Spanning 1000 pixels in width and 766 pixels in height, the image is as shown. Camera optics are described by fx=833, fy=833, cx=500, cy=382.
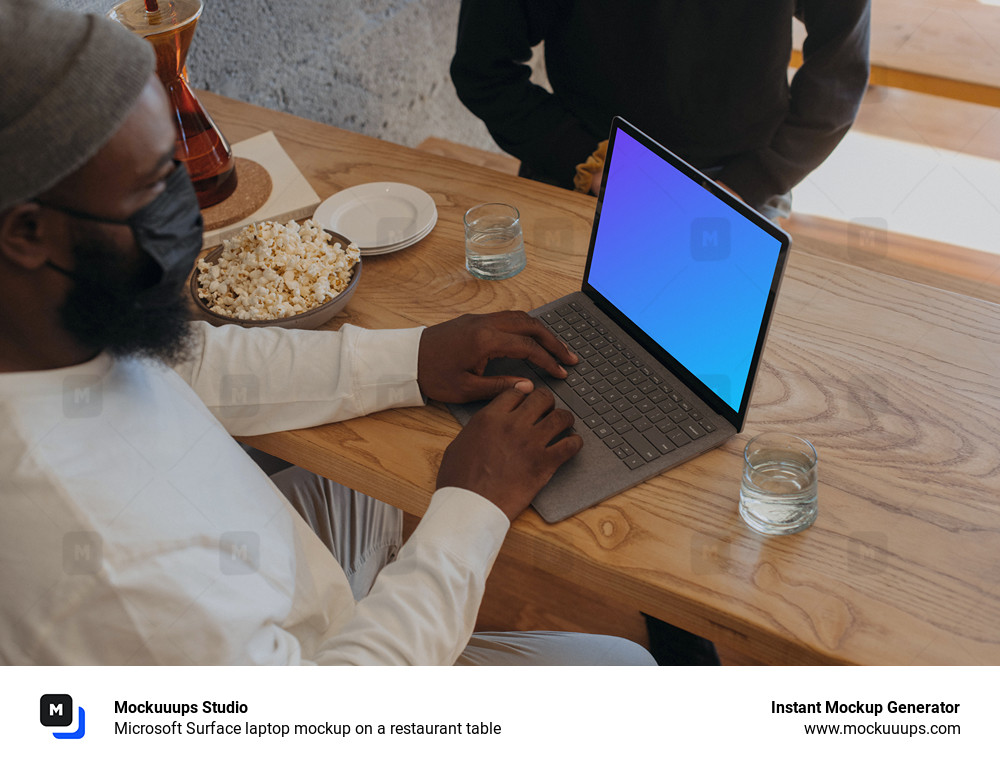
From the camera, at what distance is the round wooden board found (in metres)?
1.34

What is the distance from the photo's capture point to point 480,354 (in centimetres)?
98

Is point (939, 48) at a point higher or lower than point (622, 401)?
higher

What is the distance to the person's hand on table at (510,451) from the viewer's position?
33.4 inches

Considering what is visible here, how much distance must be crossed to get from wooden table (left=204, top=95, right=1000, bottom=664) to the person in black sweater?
0.54 meters

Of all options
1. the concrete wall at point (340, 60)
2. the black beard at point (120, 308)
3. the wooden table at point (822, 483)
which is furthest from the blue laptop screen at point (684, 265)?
the concrete wall at point (340, 60)

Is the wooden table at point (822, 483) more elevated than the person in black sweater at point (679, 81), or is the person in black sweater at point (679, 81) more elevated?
the person in black sweater at point (679, 81)

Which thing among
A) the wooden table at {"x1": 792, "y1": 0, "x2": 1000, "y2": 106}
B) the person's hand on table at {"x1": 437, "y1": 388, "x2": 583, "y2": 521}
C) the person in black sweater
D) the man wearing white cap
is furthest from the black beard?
the wooden table at {"x1": 792, "y1": 0, "x2": 1000, "y2": 106}

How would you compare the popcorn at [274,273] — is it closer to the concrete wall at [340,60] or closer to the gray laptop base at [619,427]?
the gray laptop base at [619,427]

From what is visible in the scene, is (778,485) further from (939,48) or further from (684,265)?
(939,48)
